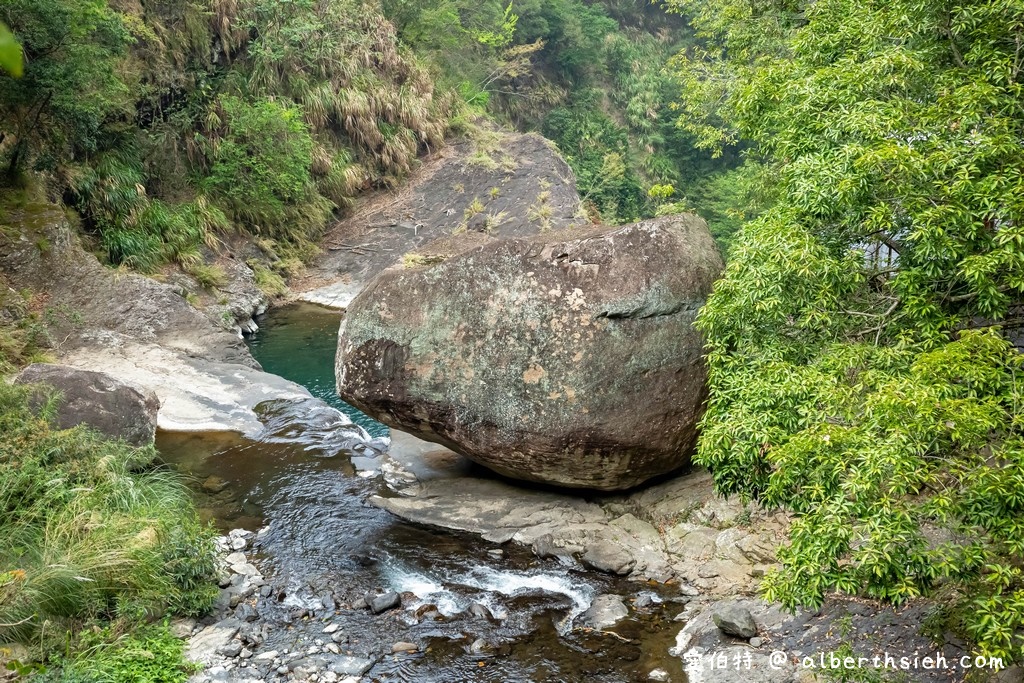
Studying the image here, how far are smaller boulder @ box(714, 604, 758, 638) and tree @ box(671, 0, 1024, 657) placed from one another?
1213 millimetres

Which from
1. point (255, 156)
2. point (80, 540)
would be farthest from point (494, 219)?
point (80, 540)

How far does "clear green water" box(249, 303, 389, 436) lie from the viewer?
15633 mm

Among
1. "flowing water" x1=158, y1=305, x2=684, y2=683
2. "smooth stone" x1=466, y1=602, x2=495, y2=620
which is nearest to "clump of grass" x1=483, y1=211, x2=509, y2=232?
"flowing water" x1=158, y1=305, x2=684, y2=683

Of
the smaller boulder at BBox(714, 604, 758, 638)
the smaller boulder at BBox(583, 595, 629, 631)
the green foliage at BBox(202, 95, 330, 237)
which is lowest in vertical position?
the smaller boulder at BBox(583, 595, 629, 631)

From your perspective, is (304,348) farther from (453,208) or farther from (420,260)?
(453,208)

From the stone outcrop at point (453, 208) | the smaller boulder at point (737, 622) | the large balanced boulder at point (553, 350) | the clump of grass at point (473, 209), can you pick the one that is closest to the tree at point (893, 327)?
the smaller boulder at point (737, 622)

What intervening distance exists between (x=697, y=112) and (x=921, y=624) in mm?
13863

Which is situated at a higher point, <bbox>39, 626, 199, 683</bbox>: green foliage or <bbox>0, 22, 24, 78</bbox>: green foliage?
<bbox>0, 22, 24, 78</bbox>: green foliage

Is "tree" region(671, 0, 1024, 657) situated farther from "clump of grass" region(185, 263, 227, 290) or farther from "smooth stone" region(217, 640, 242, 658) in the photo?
"clump of grass" region(185, 263, 227, 290)

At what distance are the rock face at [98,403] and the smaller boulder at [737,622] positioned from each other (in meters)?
7.87

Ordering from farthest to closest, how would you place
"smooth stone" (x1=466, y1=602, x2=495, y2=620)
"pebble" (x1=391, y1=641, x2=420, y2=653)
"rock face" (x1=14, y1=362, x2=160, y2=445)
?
"rock face" (x1=14, y1=362, x2=160, y2=445), "smooth stone" (x1=466, y1=602, x2=495, y2=620), "pebble" (x1=391, y1=641, x2=420, y2=653)

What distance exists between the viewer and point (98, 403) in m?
10.7

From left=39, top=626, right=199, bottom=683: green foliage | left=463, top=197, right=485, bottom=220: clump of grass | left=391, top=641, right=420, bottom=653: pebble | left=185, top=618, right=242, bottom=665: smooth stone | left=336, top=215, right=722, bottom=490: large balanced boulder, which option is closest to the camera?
left=39, top=626, right=199, bottom=683: green foliage

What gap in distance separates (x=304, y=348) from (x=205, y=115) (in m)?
7.84
